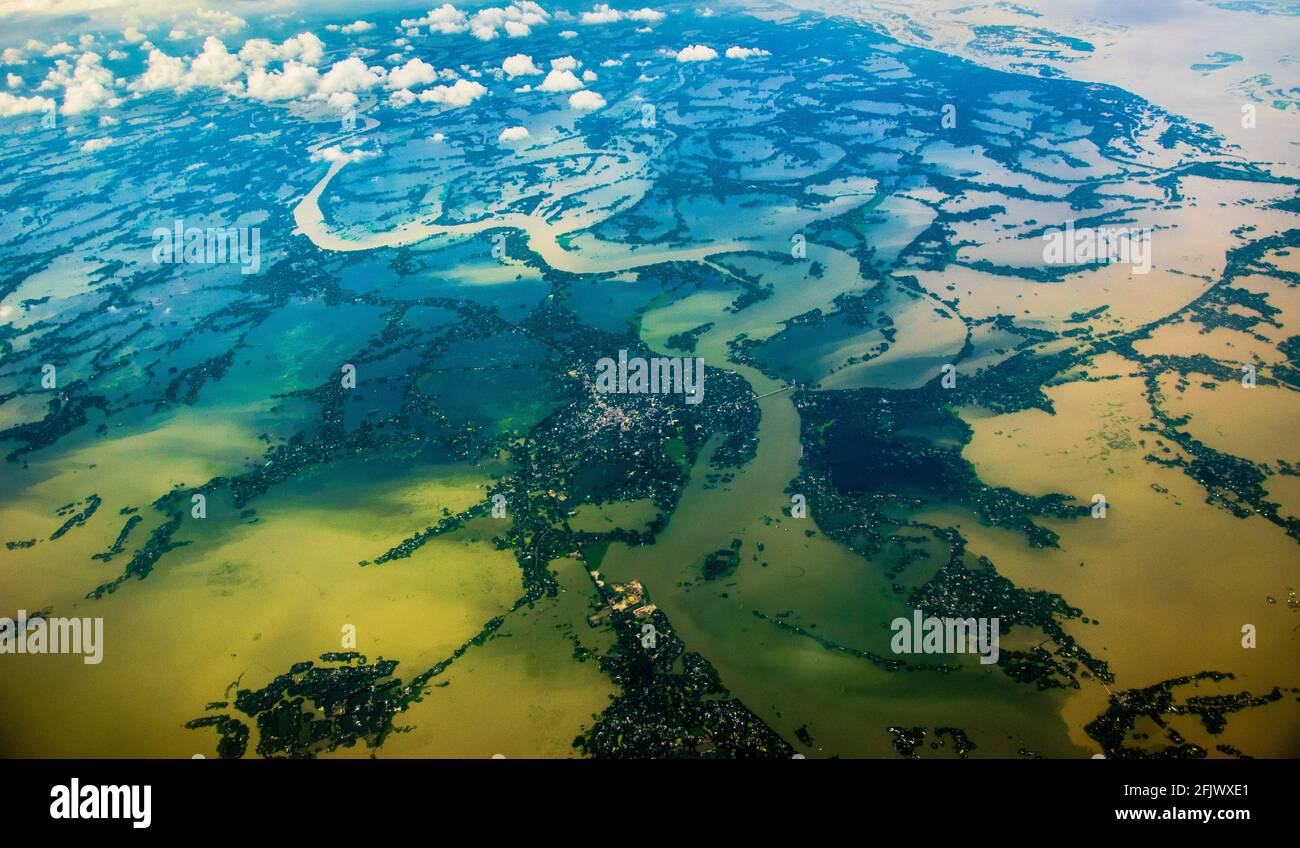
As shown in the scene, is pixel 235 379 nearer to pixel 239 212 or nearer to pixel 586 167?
pixel 239 212

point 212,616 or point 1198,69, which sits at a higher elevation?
point 1198,69

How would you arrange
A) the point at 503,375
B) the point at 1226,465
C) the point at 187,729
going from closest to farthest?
the point at 187,729, the point at 1226,465, the point at 503,375

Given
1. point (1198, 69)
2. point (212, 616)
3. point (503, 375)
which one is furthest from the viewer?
point (1198, 69)

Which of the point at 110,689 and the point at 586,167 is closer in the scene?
the point at 110,689

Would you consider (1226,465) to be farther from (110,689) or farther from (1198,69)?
(1198,69)

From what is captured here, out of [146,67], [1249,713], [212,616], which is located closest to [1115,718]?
[1249,713]

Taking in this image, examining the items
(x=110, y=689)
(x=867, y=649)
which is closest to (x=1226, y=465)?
(x=867, y=649)

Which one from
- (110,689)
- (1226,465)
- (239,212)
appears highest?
(239,212)

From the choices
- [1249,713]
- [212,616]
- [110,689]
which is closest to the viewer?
[1249,713]

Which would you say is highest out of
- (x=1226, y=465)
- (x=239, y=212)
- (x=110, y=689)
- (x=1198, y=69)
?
(x=1198, y=69)
